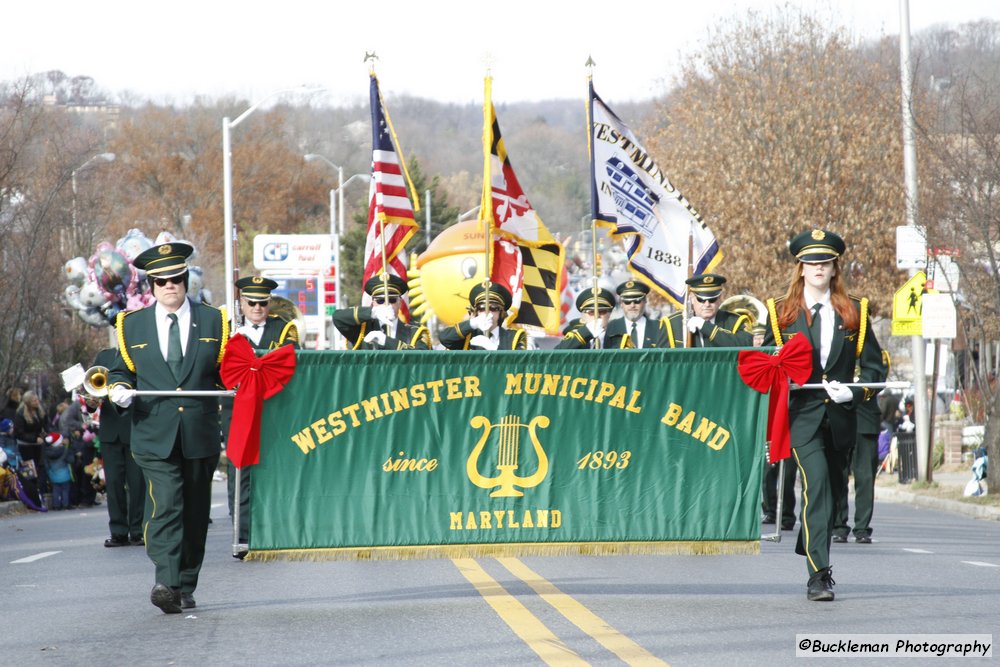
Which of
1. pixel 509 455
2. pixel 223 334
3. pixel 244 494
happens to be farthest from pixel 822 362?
pixel 244 494

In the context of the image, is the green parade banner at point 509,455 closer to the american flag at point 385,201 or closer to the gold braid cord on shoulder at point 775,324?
the gold braid cord on shoulder at point 775,324

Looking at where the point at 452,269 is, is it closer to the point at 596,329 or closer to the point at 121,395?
the point at 596,329

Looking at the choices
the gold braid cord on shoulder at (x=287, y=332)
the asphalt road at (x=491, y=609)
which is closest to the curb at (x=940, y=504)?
the asphalt road at (x=491, y=609)

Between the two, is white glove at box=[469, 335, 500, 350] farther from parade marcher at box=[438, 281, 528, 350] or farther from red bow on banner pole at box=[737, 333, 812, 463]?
red bow on banner pole at box=[737, 333, 812, 463]

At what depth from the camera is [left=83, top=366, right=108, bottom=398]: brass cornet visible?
963 cm

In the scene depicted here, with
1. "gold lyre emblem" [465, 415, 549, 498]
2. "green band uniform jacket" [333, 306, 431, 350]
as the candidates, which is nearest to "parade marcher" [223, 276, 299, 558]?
"green band uniform jacket" [333, 306, 431, 350]

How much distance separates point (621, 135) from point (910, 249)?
9469 mm

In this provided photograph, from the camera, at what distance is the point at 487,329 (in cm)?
1460

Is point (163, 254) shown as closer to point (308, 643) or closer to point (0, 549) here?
point (308, 643)

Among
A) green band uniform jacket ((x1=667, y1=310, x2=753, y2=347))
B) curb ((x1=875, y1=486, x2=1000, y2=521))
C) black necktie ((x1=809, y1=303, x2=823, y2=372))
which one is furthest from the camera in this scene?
curb ((x1=875, y1=486, x2=1000, y2=521))

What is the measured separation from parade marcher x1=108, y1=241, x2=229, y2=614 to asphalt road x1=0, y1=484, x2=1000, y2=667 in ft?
1.30

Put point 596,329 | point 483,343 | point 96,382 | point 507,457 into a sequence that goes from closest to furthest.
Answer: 1. point 96,382
2. point 507,457
3. point 483,343
4. point 596,329

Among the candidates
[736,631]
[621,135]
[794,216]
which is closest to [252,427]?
[736,631]

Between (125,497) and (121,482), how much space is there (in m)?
0.16
